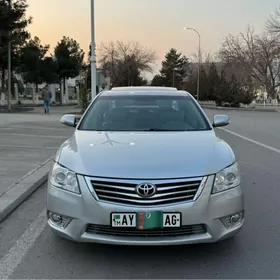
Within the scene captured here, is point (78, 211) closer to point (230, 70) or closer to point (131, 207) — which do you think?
point (131, 207)

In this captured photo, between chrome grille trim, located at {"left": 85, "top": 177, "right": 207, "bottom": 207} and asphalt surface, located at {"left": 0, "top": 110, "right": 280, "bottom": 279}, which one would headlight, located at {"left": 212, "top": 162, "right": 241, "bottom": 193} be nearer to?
chrome grille trim, located at {"left": 85, "top": 177, "right": 207, "bottom": 207}

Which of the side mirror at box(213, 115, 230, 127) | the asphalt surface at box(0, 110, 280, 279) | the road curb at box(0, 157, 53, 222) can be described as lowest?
the asphalt surface at box(0, 110, 280, 279)

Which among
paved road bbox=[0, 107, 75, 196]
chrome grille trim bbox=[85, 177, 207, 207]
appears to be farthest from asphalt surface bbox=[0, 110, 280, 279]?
paved road bbox=[0, 107, 75, 196]

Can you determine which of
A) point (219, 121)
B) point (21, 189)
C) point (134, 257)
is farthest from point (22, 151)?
point (134, 257)

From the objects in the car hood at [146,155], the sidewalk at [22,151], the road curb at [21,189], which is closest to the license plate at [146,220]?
the car hood at [146,155]

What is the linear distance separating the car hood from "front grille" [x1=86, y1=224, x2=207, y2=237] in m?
0.45

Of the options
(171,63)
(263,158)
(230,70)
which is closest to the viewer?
(263,158)

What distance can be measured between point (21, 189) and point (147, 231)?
3300mm

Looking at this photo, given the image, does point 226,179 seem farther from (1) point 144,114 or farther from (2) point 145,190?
(1) point 144,114

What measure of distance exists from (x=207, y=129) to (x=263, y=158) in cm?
527

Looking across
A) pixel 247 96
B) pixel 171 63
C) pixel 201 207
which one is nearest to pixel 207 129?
pixel 201 207

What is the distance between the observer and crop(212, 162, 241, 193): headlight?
371 centimetres

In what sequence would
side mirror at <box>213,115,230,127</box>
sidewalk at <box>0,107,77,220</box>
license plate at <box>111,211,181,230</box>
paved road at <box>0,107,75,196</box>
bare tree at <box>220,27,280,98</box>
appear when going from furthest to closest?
bare tree at <box>220,27,280,98</box> → paved road at <box>0,107,75,196</box> → sidewalk at <box>0,107,77,220</box> → side mirror at <box>213,115,230,127</box> → license plate at <box>111,211,181,230</box>

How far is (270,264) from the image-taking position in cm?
379
